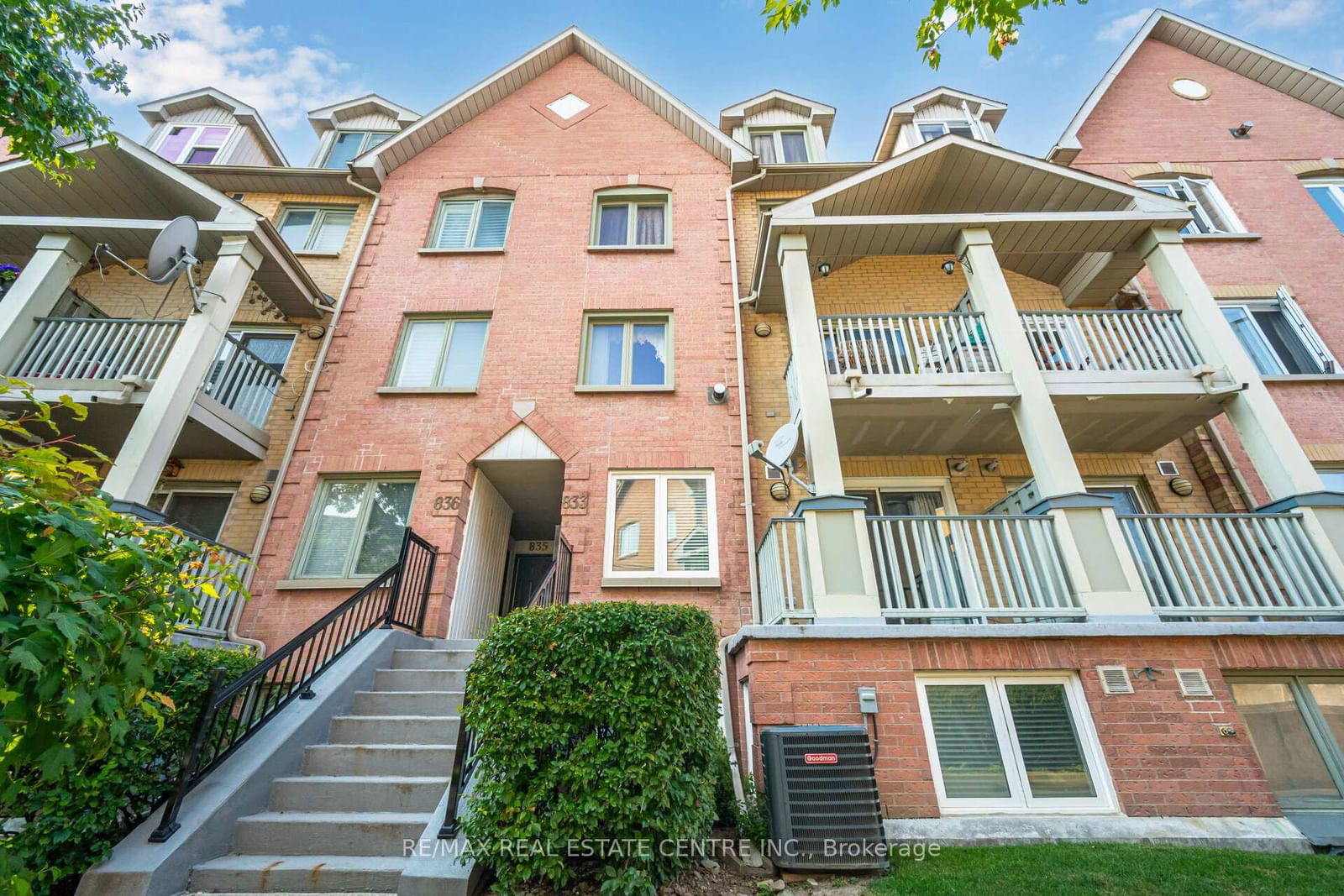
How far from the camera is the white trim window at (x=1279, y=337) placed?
8680 mm

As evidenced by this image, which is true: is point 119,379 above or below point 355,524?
above

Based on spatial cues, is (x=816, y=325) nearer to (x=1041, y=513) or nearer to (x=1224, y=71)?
(x=1041, y=513)

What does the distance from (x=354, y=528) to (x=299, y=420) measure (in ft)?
6.70

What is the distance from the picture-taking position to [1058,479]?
5.98 meters

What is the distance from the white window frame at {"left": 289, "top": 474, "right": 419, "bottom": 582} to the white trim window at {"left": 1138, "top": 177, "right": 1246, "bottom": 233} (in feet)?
46.0

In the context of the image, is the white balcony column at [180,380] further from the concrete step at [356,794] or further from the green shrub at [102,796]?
the concrete step at [356,794]

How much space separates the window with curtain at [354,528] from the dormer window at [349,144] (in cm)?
785

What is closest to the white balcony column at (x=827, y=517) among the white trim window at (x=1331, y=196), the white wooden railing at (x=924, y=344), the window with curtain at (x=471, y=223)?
the white wooden railing at (x=924, y=344)

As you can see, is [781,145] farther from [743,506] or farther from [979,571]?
[979,571]

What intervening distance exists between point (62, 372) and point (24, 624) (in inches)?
326

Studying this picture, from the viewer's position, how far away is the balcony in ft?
23.3

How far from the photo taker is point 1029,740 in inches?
186

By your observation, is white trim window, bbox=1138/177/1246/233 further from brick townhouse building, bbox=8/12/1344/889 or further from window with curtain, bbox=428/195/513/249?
window with curtain, bbox=428/195/513/249

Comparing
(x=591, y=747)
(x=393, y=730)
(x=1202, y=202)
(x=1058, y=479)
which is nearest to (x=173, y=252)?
(x=393, y=730)
